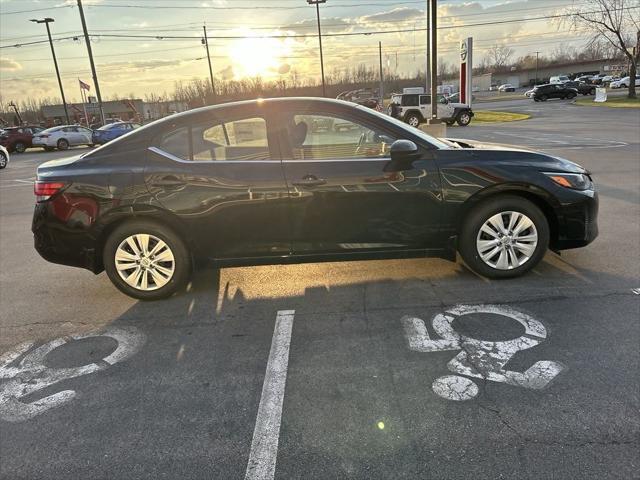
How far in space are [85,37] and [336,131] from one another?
3274cm

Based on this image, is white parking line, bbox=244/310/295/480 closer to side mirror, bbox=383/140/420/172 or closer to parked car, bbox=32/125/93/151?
Answer: side mirror, bbox=383/140/420/172

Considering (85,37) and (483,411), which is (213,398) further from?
(85,37)

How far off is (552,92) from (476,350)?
5271 centimetres

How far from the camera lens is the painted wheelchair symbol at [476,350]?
8.98 ft

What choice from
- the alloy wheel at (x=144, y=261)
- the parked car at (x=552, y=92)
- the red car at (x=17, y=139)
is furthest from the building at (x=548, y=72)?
the alloy wheel at (x=144, y=261)

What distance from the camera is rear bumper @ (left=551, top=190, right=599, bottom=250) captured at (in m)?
4.07

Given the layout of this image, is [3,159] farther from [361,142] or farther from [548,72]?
[548,72]

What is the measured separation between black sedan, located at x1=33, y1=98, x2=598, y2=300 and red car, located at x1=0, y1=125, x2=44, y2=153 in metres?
27.7

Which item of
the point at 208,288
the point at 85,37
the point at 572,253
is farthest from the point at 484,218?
the point at 85,37

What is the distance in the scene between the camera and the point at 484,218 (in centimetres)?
407

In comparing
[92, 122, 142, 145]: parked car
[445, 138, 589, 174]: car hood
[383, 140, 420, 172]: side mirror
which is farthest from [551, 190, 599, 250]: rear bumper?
[92, 122, 142, 145]: parked car

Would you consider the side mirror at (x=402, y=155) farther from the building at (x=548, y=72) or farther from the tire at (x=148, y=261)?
the building at (x=548, y=72)

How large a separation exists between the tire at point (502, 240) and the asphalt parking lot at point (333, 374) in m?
0.17

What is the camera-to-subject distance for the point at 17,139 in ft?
87.9
